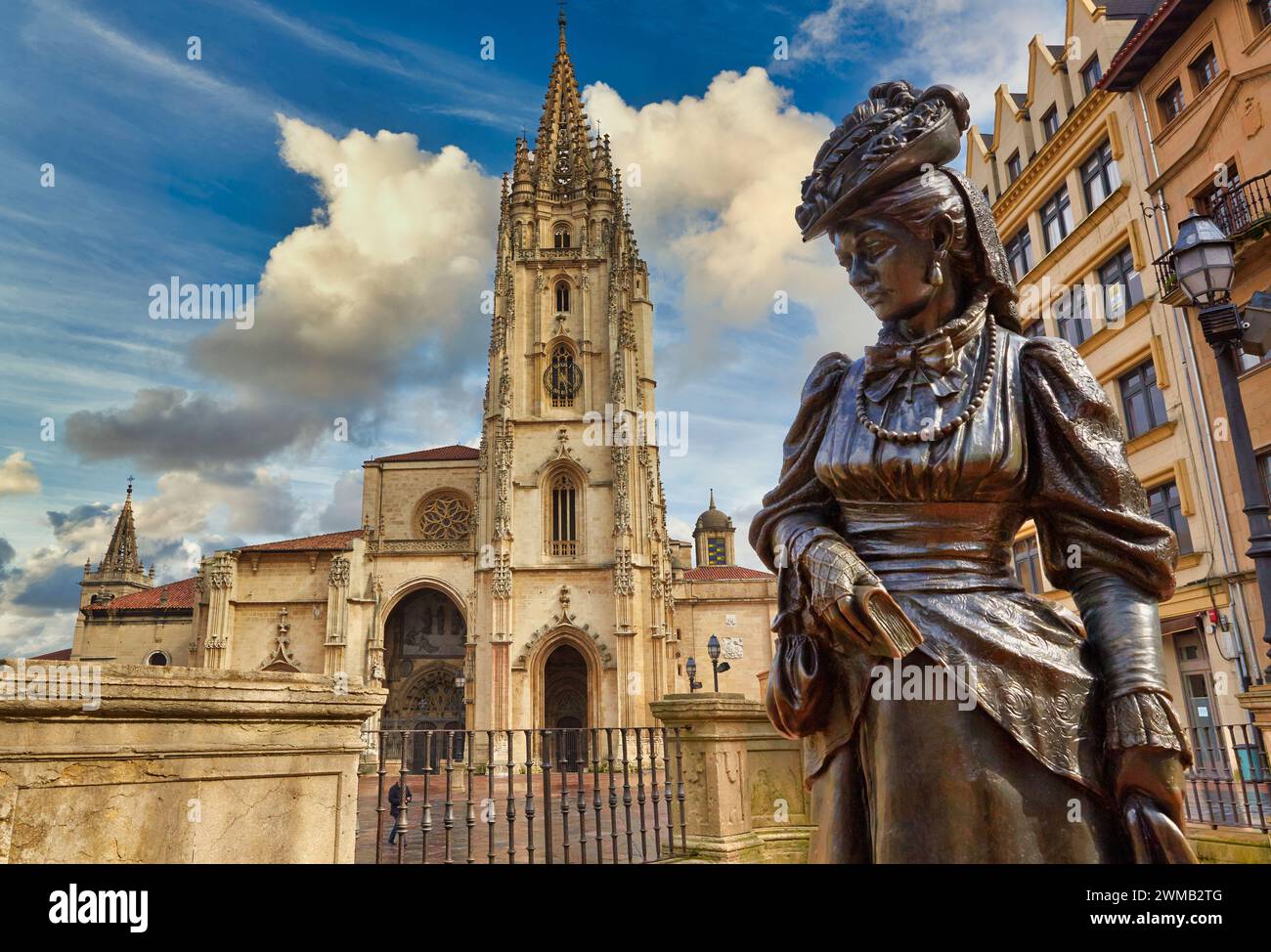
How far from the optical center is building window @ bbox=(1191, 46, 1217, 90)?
15.2 m

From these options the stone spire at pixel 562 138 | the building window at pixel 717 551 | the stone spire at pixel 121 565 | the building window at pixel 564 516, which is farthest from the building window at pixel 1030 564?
the stone spire at pixel 121 565

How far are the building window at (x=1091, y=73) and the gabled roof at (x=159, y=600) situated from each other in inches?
1599

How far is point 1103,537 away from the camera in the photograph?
1959 mm

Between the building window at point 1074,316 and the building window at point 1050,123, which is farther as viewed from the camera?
the building window at point 1050,123

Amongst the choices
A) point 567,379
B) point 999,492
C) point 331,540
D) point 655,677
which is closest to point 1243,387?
point 999,492

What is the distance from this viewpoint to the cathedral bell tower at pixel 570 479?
35031mm

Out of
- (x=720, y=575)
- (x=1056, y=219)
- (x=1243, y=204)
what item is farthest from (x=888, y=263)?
(x=720, y=575)

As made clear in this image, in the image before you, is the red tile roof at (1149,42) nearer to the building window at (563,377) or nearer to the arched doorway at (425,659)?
the building window at (563,377)

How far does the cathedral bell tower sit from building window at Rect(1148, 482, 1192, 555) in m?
21.8

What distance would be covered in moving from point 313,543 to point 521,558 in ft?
36.1

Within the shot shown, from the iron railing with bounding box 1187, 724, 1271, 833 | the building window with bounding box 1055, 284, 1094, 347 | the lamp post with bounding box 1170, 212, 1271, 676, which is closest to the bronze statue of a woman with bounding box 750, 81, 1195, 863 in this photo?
the iron railing with bounding box 1187, 724, 1271, 833
